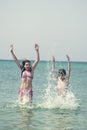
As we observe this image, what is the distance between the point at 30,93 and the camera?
53.0 feet

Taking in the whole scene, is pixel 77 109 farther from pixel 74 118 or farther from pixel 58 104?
pixel 74 118

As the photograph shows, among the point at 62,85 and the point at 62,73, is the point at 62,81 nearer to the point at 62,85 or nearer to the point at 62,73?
the point at 62,85

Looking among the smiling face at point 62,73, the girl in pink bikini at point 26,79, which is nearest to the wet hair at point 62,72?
the smiling face at point 62,73

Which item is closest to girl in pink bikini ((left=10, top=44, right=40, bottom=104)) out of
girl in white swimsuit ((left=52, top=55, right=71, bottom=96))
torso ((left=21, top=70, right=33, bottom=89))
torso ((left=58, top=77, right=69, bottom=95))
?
torso ((left=21, top=70, right=33, bottom=89))

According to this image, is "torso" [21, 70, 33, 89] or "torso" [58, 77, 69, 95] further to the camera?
"torso" [58, 77, 69, 95]

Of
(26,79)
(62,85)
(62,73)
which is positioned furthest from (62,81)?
(26,79)

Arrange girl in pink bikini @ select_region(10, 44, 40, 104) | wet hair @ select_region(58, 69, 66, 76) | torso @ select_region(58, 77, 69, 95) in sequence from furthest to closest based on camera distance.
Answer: torso @ select_region(58, 77, 69, 95), wet hair @ select_region(58, 69, 66, 76), girl in pink bikini @ select_region(10, 44, 40, 104)

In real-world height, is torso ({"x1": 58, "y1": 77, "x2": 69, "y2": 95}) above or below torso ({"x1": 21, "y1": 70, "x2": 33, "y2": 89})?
below

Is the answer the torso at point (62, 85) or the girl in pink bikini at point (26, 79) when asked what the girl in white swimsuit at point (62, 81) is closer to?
the torso at point (62, 85)

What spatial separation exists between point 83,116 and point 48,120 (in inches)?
65.9

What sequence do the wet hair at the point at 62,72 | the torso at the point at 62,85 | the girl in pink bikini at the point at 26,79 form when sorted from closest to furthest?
the girl in pink bikini at the point at 26,79 → the wet hair at the point at 62,72 → the torso at the point at 62,85

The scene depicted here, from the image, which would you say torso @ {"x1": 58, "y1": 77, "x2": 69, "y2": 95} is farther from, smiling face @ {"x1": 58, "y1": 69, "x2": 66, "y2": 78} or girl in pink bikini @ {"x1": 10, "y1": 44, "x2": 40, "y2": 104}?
girl in pink bikini @ {"x1": 10, "y1": 44, "x2": 40, "y2": 104}

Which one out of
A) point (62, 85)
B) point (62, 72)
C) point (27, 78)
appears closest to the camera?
point (27, 78)

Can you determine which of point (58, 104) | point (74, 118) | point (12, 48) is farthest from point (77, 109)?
point (12, 48)
